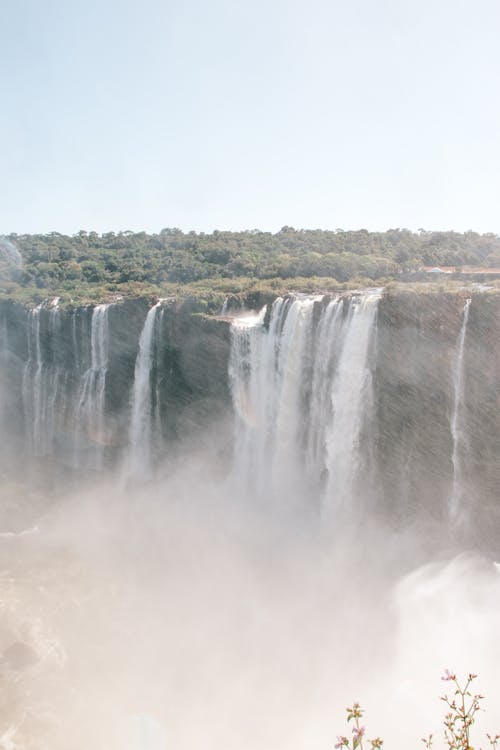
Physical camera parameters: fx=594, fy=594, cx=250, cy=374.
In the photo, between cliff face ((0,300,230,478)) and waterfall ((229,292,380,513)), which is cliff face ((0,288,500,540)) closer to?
cliff face ((0,300,230,478))

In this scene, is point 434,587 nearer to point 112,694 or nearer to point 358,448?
point 358,448

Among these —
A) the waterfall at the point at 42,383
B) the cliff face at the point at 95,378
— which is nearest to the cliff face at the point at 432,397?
the cliff face at the point at 95,378

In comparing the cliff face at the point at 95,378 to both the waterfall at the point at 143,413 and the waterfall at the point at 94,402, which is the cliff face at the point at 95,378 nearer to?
the waterfall at the point at 94,402

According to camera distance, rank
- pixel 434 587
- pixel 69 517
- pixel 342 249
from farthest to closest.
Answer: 1. pixel 342 249
2. pixel 69 517
3. pixel 434 587

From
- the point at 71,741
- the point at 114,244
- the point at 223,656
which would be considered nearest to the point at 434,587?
the point at 223,656

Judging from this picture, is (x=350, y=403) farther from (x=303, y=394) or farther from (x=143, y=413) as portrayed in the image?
(x=143, y=413)

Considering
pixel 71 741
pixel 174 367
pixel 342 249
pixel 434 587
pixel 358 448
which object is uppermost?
pixel 342 249
